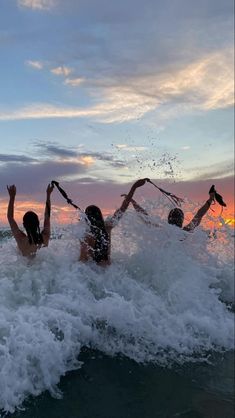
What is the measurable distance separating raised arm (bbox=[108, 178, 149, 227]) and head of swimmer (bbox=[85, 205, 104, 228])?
0.35 m

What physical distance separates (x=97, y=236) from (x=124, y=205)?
2.48ft

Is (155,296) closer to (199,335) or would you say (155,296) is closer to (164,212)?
(199,335)

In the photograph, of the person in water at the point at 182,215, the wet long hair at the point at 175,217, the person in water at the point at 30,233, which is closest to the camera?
the person in water at the point at 30,233

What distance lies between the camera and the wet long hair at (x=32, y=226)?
262 inches

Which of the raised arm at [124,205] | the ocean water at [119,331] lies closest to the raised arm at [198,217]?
the ocean water at [119,331]

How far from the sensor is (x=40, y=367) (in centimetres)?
506

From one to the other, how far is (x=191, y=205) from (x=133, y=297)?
2.87 m

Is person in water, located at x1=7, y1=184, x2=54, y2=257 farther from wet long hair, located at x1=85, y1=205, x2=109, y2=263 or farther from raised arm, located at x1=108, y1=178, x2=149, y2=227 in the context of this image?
raised arm, located at x1=108, y1=178, x2=149, y2=227

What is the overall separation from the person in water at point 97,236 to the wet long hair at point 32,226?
0.95 metres

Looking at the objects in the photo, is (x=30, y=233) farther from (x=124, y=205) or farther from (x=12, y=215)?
(x=124, y=205)

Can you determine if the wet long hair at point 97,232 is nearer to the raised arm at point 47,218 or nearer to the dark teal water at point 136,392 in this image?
the raised arm at point 47,218

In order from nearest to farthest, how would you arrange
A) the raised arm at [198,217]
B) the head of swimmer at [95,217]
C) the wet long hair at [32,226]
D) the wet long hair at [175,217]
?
the wet long hair at [32,226], the head of swimmer at [95,217], the wet long hair at [175,217], the raised arm at [198,217]

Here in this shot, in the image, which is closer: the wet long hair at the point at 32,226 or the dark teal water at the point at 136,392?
the dark teal water at the point at 136,392

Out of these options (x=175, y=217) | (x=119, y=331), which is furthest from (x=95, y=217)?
(x=119, y=331)
